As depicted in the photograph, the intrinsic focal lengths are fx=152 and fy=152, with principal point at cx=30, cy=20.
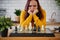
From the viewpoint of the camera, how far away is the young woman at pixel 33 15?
7.66 ft

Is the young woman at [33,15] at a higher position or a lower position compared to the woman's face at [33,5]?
lower

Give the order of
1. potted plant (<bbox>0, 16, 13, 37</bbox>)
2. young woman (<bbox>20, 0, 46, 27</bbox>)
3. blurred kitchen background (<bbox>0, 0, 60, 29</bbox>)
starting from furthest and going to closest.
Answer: blurred kitchen background (<bbox>0, 0, 60, 29</bbox>) → young woman (<bbox>20, 0, 46, 27</bbox>) → potted plant (<bbox>0, 16, 13, 37</bbox>)

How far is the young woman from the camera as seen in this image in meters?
2.34

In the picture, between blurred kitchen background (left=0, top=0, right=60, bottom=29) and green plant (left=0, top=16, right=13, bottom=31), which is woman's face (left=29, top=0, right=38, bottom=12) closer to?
green plant (left=0, top=16, right=13, bottom=31)

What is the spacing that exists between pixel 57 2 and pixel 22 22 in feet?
5.57

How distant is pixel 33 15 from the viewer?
2.39m

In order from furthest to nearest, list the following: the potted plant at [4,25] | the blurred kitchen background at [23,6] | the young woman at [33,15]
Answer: the blurred kitchen background at [23,6]
the young woman at [33,15]
the potted plant at [4,25]

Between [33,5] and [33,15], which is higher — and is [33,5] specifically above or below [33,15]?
above

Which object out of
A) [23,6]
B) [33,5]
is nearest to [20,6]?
[23,6]

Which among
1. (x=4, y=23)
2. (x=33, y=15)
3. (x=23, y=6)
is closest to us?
(x=4, y=23)

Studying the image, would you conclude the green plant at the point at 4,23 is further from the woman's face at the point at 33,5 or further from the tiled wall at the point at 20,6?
the tiled wall at the point at 20,6

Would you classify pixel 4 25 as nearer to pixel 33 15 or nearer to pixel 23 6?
pixel 33 15

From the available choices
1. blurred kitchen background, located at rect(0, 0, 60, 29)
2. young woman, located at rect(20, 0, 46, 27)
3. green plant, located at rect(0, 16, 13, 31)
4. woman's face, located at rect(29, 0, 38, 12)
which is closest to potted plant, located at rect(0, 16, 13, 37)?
green plant, located at rect(0, 16, 13, 31)

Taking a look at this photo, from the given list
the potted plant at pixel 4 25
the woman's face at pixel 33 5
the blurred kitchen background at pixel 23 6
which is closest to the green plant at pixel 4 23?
the potted plant at pixel 4 25
